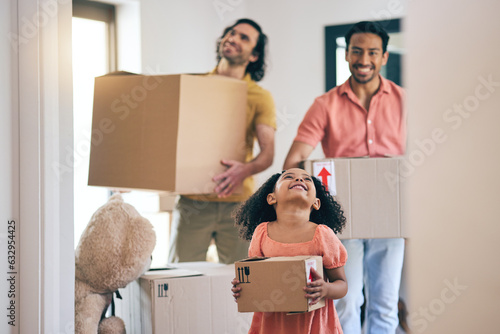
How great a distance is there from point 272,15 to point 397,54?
0.82 m

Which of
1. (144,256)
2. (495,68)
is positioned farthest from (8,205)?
(495,68)

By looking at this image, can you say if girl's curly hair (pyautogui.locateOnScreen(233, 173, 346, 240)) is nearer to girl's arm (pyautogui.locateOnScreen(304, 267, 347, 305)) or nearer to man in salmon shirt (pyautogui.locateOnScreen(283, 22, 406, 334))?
girl's arm (pyautogui.locateOnScreen(304, 267, 347, 305))

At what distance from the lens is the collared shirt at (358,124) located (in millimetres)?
2037

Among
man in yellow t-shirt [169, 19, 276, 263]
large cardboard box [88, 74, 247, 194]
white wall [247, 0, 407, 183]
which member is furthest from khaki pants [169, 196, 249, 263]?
white wall [247, 0, 407, 183]

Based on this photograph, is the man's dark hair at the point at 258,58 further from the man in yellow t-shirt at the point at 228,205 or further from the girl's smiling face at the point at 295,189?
the girl's smiling face at the point at 295,189

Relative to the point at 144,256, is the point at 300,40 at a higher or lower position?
higher

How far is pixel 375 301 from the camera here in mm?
2098

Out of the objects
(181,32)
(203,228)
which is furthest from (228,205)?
(181,32)

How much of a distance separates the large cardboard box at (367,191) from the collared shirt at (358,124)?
0.15 metres

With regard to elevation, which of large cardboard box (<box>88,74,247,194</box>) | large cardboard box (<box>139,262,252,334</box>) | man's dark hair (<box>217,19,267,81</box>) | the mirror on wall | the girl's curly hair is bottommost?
large cardboard box (<box>139,262,252,334</box>)

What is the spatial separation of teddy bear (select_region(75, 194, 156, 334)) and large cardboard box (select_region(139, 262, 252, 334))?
0.08 metres

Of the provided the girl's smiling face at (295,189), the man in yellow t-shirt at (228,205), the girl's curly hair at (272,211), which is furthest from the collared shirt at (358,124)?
the girl's smiling face at (295,189)

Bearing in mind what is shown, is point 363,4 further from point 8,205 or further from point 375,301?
point 8,205

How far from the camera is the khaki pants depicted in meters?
2.35
